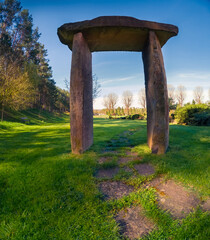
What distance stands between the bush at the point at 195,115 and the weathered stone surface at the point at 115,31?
1043 centimetres

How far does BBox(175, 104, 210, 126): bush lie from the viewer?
39.9ft

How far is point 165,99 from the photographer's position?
Answer: 13.3 feet

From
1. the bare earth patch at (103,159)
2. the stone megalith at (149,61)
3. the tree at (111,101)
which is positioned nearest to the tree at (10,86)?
the stone megalith at (149,61)

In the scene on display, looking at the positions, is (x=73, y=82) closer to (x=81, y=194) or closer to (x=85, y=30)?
(x=85, y=30)

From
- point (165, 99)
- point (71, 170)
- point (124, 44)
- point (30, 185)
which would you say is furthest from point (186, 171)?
point (124, 44)

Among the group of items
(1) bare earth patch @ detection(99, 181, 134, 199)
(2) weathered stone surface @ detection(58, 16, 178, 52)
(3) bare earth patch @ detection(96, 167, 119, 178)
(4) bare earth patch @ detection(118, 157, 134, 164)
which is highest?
(2) weathered stone surface @ detection(58, 16, 178, 52)

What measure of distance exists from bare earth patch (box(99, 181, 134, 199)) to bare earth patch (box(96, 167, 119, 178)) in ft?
0.79

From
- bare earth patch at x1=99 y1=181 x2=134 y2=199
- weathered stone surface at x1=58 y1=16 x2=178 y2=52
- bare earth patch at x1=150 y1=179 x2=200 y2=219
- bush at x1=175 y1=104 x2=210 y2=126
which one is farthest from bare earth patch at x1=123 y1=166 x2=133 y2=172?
bush at x1=175 y1=104 x2=210 y2=126

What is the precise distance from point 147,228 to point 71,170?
72.1 inches

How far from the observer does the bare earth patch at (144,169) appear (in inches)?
115

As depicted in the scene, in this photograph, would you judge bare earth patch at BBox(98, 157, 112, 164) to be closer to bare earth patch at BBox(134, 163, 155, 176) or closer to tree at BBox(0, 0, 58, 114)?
bare earth patch at BBox(134, 163, 155, 176)

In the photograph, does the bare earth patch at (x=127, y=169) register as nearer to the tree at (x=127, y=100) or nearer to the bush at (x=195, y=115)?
the bush at (x=195, y=115)

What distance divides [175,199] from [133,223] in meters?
0.84

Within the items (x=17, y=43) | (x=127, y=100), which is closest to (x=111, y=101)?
(x=127, y=100)
